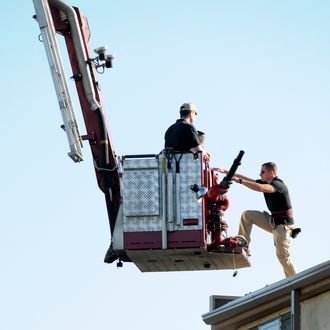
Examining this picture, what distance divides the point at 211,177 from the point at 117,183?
5.74ft

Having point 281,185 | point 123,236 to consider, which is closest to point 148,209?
point 123,236

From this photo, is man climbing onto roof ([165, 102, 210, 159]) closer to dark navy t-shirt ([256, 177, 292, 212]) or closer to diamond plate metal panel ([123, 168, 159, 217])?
diamond plate metal panel ([123, 168, 159, 217])

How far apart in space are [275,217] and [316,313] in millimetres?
2194

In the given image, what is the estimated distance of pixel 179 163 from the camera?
24062 millimetres

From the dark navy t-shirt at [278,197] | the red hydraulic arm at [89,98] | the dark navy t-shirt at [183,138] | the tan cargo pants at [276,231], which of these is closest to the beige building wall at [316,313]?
the tan cargo pants at [276,231]

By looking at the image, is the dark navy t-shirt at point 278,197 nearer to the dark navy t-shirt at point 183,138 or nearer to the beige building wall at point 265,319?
the dark navy t-shirt at point 183,138

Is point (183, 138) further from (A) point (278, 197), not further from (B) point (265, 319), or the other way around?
(B) point (265, 319)

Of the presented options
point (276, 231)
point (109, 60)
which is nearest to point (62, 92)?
point (109, 60)

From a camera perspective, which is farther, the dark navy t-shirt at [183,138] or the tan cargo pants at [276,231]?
the tan cargo pants at [276,231]

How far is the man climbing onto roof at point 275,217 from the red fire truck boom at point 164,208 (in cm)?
51

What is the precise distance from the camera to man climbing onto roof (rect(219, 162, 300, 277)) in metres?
24.4

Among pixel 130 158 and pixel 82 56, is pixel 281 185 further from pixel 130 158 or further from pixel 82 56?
pixel 82 56

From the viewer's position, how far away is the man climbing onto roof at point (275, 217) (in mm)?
24375

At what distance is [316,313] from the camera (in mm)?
22828
